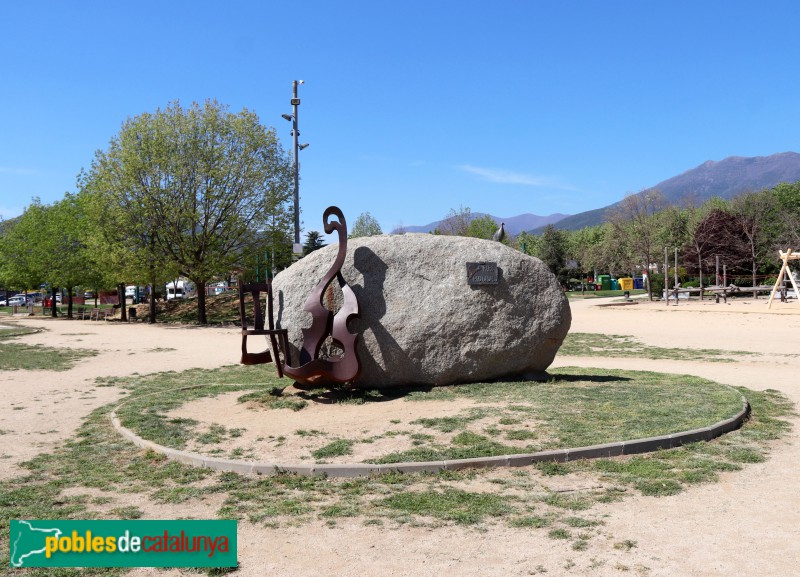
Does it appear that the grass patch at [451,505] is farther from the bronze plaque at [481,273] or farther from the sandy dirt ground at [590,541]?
the bronze plaque at [481,273]

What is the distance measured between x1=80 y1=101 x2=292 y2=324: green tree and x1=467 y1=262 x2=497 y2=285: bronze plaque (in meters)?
23.9

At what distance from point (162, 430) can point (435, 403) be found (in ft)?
13.6

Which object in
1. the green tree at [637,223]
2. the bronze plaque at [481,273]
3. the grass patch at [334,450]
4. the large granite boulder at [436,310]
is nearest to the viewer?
the grass patch at [334,450]

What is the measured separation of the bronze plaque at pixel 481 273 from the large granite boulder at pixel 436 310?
0.11m

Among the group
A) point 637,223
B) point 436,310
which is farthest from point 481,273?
point 637,223

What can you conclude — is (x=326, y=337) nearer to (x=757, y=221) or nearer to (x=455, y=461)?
(x=455, y=461)

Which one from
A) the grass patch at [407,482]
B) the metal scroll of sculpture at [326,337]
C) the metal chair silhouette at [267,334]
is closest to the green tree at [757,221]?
the metal scroll of sculpture at [326,337]

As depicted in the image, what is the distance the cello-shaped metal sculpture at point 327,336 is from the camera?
10.9 meters

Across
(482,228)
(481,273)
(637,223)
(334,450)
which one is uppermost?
(482,228)

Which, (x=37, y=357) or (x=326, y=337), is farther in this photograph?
(x=37, y=357)

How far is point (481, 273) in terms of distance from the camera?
11.9 m

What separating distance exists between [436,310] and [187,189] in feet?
82.9

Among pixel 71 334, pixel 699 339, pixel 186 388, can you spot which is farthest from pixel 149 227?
pixel 699 339

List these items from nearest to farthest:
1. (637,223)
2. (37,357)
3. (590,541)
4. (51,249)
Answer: (590,541) < (37,357) < (51,249) < (637,223)
